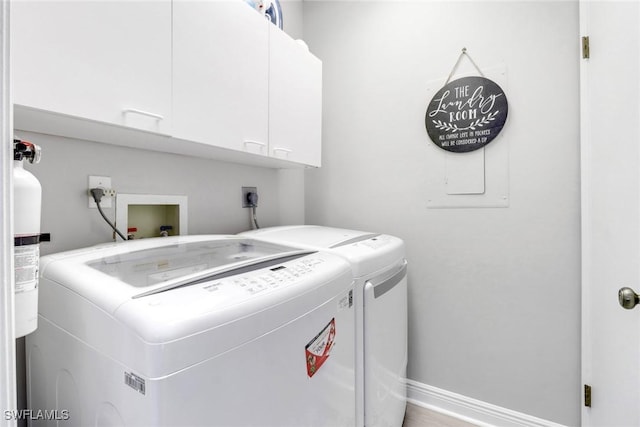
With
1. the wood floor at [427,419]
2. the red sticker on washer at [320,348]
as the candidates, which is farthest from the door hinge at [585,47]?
the wood floor at [427,419]

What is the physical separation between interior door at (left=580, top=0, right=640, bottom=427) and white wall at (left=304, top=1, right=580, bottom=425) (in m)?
0.07

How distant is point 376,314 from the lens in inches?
46.2

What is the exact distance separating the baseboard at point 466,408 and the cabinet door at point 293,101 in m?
1.48

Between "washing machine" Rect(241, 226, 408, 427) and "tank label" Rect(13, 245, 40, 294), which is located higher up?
"tank label" Rect(13, 245, 40, 294)

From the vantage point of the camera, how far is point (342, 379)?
0.96m

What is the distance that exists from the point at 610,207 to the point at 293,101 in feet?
4.59

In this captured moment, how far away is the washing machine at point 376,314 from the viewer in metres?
1.09

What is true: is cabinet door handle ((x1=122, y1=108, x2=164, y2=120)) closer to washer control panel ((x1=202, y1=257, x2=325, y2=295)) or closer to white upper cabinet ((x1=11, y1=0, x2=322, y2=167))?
white upper cabinet ((x1=11, y1=0, x2=322, y2=167))

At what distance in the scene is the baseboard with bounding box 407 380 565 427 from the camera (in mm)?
1600

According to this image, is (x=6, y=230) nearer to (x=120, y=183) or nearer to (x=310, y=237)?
(x=120, y=183)

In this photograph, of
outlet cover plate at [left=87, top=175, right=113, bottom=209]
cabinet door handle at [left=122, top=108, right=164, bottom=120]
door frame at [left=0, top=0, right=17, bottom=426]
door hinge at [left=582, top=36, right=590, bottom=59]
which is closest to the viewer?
door frame at [left=0, top=0, right=17, bottom=426]

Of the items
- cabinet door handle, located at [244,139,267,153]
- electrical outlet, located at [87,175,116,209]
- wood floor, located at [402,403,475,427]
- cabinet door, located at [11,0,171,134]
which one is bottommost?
wood floor, located at [402,403,475,427]

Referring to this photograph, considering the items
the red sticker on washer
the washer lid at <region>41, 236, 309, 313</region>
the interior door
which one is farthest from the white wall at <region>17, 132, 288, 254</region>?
the interior door

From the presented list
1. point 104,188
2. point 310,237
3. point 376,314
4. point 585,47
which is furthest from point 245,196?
point 585,47
